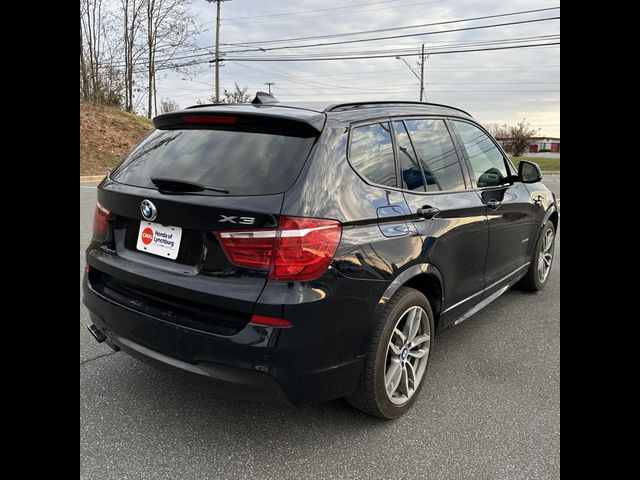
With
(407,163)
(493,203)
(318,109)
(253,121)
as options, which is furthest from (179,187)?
(493,203)

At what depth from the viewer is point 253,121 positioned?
7.86ft

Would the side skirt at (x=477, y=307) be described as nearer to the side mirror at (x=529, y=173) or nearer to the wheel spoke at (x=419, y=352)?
the wheel spoke at (x=419, y=352)

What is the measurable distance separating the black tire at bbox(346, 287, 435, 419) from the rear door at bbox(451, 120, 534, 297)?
1.24 metres

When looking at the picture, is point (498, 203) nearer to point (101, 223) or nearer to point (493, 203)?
point (493, 203)

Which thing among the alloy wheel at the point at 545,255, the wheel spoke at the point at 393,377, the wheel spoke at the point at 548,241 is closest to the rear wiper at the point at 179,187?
the wheel spoke at the point at 393,377

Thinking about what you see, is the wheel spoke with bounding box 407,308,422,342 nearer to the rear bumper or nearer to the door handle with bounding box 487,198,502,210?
the rear bumper

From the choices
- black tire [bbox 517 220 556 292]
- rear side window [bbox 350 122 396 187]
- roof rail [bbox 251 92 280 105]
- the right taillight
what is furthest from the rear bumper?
black tire [bbox 517 220 556 292]

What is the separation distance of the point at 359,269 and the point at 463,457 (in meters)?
1.06

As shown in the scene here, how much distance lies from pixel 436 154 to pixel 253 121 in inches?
51.8

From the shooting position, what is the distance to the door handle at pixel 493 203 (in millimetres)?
3450

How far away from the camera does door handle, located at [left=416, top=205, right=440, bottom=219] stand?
8.79 ft
